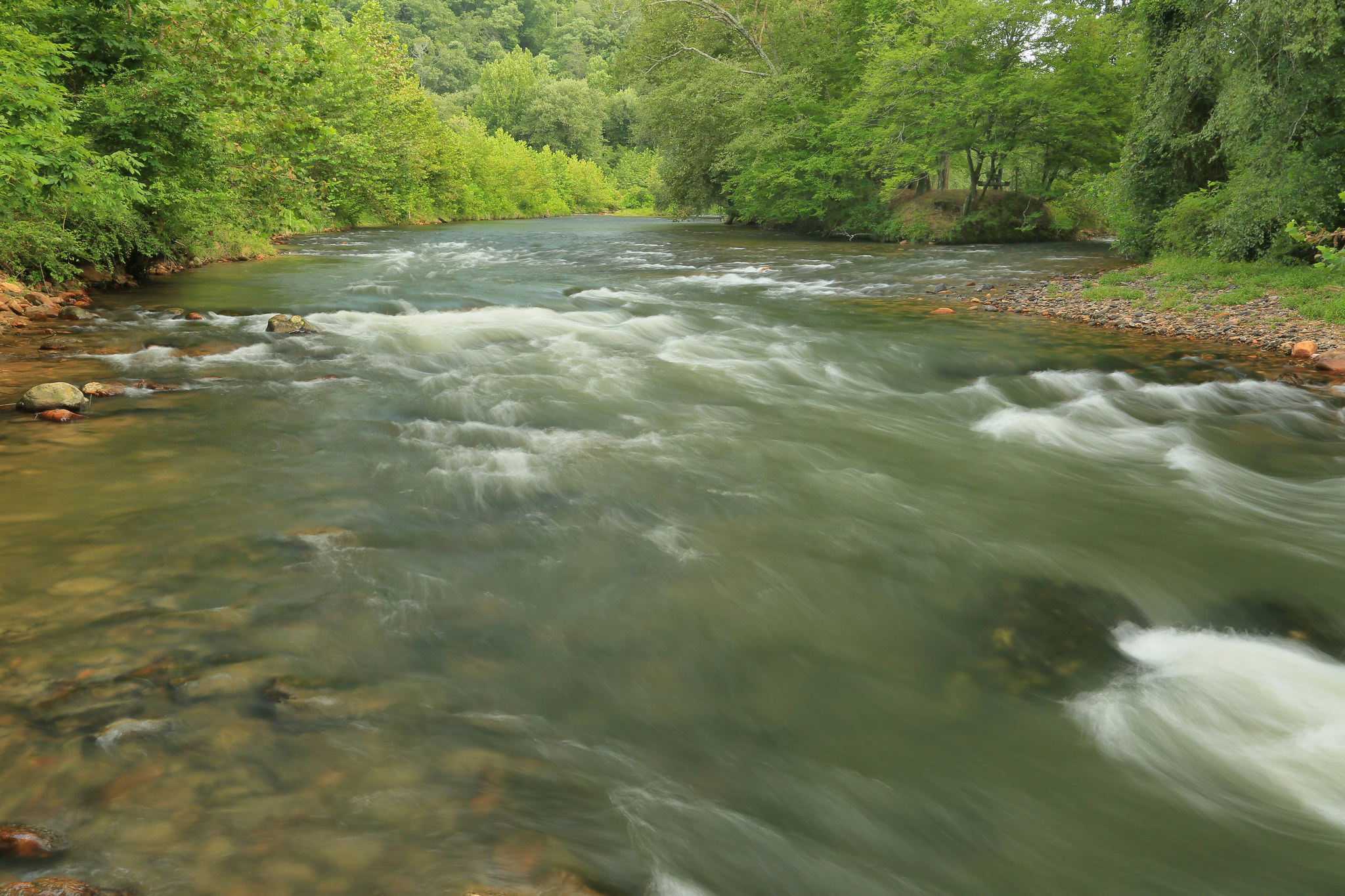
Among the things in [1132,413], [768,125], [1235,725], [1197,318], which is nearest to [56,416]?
[1235,725]

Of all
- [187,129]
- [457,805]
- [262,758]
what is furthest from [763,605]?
[187,129]

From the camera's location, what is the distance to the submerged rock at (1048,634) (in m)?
3.46

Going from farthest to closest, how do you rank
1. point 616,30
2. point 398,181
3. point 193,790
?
point 616,30, point 398,181, point 193,790

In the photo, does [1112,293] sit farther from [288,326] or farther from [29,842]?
[29,842]

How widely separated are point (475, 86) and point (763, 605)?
9177 centimetres

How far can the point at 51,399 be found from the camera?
19.7 ft

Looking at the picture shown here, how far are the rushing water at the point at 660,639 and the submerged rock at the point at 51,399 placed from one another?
19 centimetres

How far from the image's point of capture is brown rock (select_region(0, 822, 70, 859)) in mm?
→ 2084

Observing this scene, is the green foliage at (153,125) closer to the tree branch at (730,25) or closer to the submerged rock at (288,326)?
the submerged rock at (288,326)

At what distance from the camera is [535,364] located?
352 inches

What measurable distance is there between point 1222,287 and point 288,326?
13970 millimetres

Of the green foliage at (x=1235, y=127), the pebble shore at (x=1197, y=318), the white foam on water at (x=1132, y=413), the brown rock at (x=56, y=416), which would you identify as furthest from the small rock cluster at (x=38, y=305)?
the green foliage at (x=1235, y=127)

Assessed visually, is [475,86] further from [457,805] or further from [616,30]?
[457,805]

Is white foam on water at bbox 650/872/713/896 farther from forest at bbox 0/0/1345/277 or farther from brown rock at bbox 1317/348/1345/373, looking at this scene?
brown rock at bbox 1317/348/1345/373
